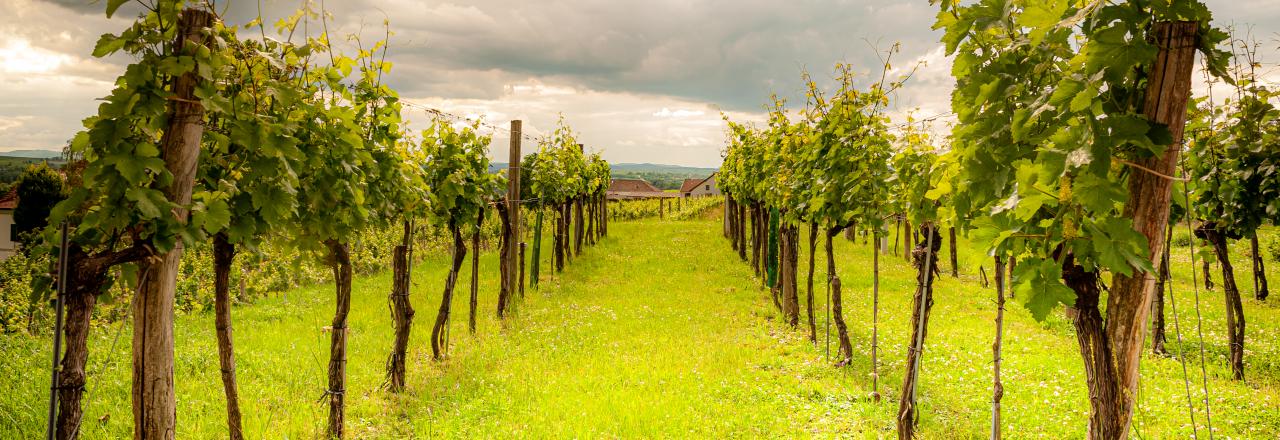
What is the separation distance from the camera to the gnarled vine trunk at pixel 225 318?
418cm

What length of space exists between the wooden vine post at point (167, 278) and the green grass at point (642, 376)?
278 mm

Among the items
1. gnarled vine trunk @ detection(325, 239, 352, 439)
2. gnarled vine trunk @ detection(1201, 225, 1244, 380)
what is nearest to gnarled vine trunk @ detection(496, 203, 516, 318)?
gnarled vine trunk @ detection(325, 239, 352, 439)

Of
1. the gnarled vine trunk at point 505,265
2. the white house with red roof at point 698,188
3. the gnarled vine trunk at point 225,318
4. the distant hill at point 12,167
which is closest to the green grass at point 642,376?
the gnarled vine trunk at point 505,265

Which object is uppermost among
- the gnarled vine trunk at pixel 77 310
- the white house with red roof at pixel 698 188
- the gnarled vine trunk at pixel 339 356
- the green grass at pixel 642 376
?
the white house with red roof at pixel 698 188

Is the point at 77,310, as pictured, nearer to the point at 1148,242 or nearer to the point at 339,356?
the point at 339,356

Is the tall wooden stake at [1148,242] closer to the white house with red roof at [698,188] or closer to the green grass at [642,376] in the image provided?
the green grass at [642,376]

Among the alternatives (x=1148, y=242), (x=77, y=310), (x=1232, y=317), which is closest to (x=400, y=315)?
(x=77, y=310)

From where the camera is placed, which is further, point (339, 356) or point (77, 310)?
point (339, 356)

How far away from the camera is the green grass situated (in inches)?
229

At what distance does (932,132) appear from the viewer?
21.9ft

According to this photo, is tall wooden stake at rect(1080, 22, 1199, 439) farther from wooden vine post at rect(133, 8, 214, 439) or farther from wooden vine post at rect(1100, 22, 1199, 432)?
wooden vine post at rect(133, 8, 214, 439)

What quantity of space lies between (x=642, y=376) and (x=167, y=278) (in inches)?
205

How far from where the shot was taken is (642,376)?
7.38 metres

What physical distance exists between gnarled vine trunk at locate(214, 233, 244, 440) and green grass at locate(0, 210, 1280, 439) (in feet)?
2.62
